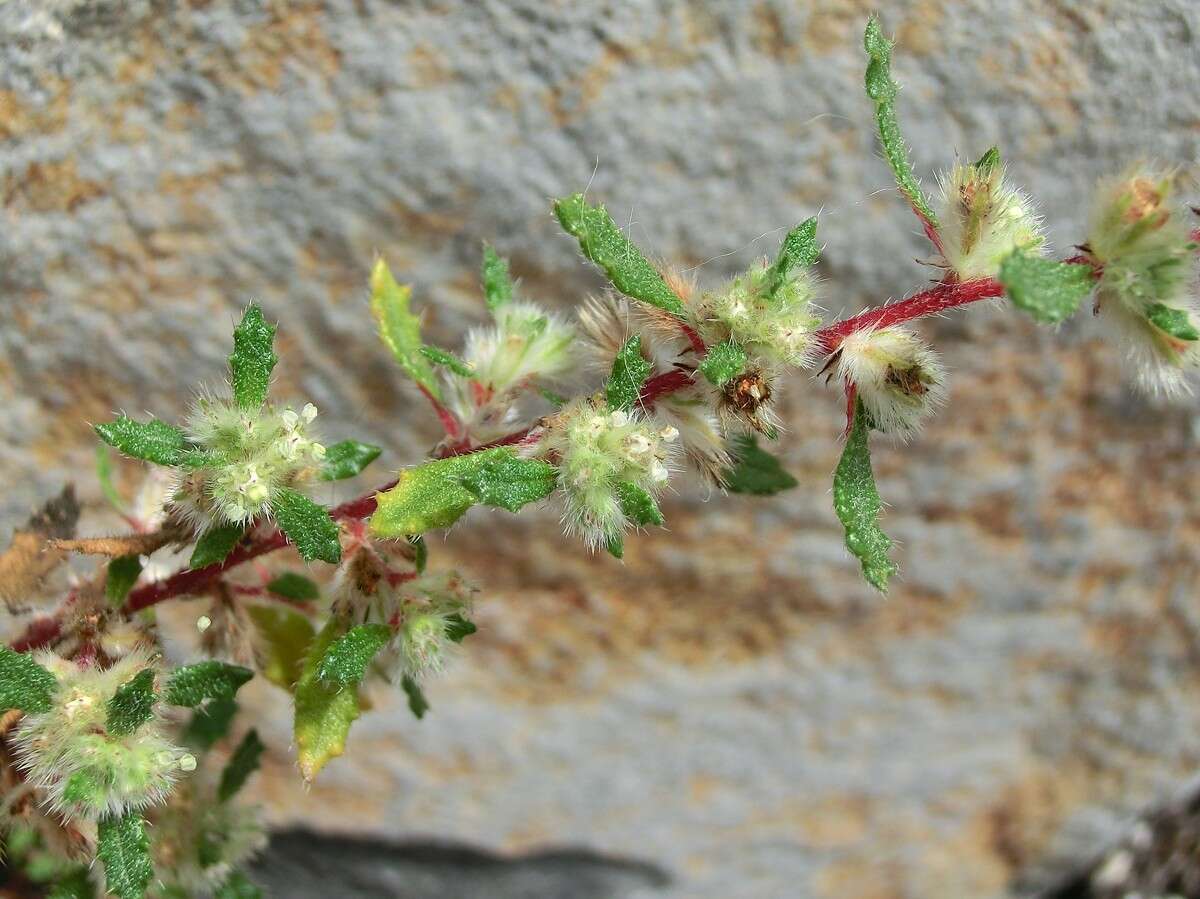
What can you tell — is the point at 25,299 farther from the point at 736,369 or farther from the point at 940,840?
the point at 940,840

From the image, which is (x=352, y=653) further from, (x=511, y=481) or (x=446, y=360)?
(x=446, y=360)

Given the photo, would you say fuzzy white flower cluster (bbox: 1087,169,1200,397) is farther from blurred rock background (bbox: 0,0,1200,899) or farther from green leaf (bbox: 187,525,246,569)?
green leaf (bbox: 187,525,246,569)

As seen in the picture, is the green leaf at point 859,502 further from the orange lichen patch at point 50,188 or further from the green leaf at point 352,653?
the orange lichen patch at point 50,188

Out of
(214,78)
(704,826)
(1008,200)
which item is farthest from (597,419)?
(704,826)

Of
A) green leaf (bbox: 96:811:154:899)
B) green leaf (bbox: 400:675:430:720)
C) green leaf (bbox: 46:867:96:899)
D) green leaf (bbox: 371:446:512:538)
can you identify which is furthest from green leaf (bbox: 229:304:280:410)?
green leaf (bbox: 46:867:96:899)

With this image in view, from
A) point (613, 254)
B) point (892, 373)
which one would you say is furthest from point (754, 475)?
point (613, 254)

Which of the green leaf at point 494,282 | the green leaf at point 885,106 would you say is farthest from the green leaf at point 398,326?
the green leaf at point 885,106

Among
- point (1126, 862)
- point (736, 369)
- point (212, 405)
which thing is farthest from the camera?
point (1126, 862)
